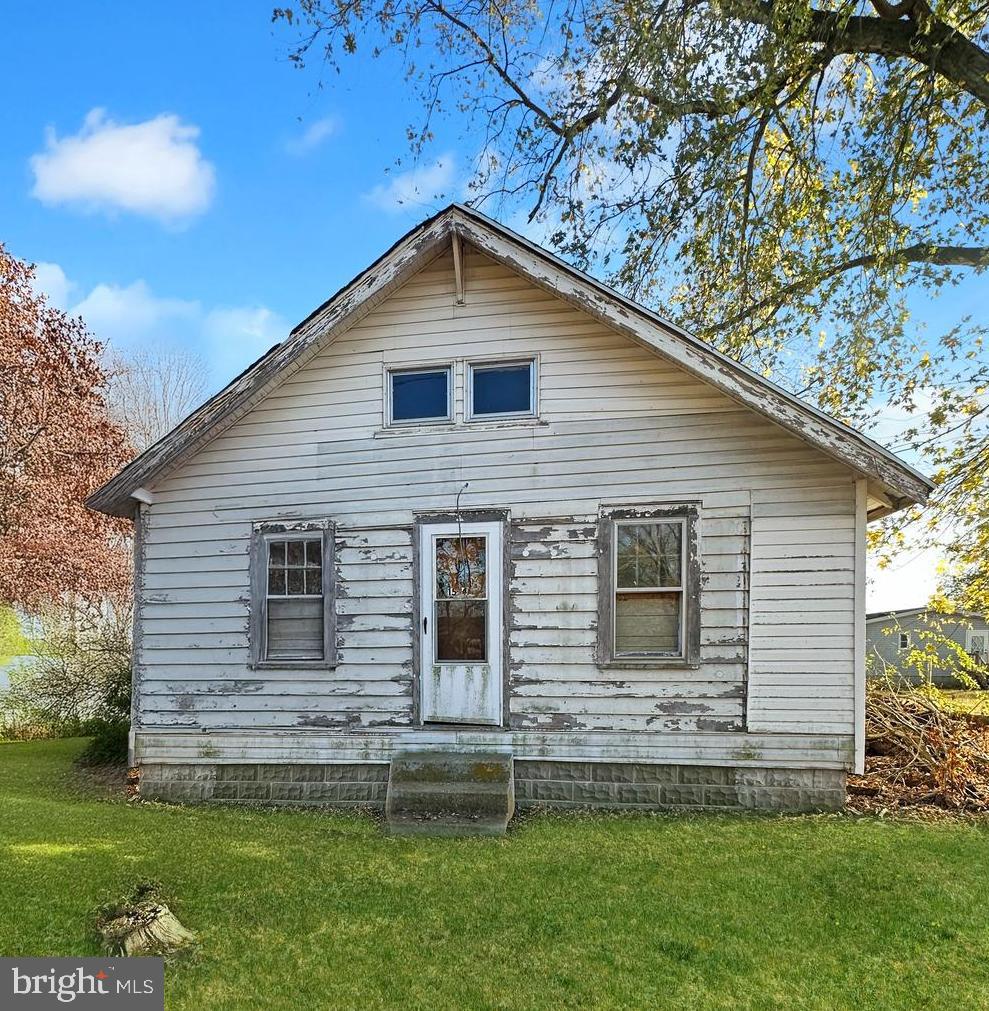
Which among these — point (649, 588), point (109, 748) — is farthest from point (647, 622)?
point (109, 748)

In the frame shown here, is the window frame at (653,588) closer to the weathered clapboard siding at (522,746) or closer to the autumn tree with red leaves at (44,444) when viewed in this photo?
the weathered clapboard siding at (522,746)

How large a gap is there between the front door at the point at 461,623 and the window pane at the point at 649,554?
139 cm

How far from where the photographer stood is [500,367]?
300 inches

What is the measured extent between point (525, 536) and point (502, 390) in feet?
5.60

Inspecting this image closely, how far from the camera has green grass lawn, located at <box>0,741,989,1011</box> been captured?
144 inches

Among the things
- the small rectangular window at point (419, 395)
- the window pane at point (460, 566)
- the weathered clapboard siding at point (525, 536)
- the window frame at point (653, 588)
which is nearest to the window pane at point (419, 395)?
the small rectangular window at point (419, 395)


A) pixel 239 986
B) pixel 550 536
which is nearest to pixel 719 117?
pixel 550 536

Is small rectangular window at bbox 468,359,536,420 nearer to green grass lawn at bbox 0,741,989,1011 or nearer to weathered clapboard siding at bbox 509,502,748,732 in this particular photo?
weathered clapboard siding at bbox 509,502,748,732

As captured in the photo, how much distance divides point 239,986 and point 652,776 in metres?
4.67

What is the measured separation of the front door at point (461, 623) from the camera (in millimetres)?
7391

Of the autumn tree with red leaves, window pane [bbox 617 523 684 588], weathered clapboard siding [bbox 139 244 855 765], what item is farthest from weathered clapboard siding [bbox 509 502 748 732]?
the autumn tree with red leaves

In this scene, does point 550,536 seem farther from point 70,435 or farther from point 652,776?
point 70,435

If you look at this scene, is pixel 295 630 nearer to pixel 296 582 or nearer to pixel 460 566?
pixel 296 582

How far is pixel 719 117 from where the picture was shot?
9617mm
